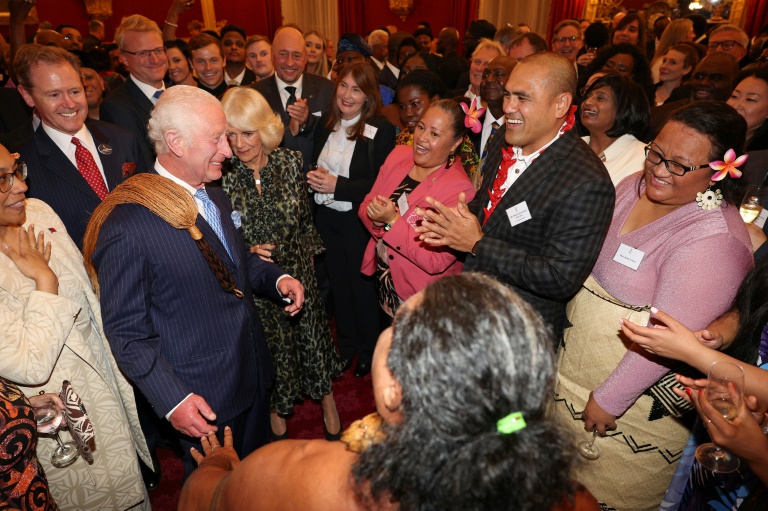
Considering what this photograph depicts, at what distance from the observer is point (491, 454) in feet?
2.96

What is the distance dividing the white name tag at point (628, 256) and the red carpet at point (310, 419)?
2087 millimetres

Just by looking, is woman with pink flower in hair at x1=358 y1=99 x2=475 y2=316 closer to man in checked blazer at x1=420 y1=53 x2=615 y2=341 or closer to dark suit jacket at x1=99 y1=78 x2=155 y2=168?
man in checked blazer at x1=420 y1=53 x2=615 y2=341

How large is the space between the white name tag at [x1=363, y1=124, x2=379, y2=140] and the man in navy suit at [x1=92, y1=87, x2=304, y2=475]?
1598 millimetres

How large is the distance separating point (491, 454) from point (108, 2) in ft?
48.2

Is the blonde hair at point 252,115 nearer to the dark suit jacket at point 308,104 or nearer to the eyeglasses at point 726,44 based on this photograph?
the dark suit jacket at point 308,104

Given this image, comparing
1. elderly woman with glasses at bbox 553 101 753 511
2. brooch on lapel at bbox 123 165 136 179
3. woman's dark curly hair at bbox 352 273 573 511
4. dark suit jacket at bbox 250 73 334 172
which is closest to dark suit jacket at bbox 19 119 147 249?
brooch on lapel at bbox 123 165 136 179

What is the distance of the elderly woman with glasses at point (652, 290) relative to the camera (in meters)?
1.77

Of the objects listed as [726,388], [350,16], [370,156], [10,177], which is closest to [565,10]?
[350,16]

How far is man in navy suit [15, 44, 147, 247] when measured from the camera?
8.56 feet

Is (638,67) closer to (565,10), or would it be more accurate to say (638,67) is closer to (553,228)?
(553,228)

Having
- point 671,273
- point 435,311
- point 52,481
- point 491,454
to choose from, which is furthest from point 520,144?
point 52,481

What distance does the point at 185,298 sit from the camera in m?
1.94

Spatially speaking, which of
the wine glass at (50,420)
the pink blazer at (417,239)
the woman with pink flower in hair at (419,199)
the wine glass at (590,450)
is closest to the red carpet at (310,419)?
the woman with pink flower in hair at (419,199)

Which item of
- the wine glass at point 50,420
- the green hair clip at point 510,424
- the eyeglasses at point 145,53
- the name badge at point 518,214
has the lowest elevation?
the wine glass at point 50,420
